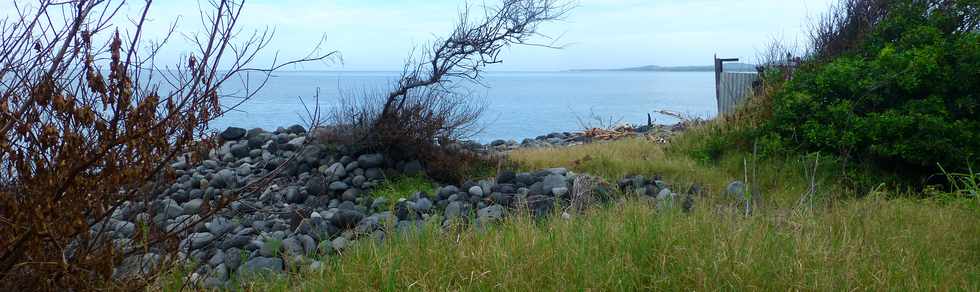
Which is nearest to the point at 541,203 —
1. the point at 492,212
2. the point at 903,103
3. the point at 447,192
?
the point at 492,212

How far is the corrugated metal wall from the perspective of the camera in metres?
16.4

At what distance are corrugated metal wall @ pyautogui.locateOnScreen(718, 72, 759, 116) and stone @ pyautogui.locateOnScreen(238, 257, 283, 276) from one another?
38.6 feet

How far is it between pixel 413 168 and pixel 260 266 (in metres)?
3.91

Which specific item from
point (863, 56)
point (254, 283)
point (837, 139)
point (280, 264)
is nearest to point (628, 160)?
point (837, 139)

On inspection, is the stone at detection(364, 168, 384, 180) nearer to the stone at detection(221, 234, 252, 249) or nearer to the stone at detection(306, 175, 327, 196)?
the stone at detection(306, 175, 327, 196)

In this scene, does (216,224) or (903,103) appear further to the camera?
(903,103)

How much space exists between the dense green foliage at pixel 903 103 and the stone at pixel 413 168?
3615 millimetres

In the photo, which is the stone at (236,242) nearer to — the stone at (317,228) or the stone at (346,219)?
the stone at (317,228)

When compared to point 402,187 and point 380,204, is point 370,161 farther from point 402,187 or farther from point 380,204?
point 380,204

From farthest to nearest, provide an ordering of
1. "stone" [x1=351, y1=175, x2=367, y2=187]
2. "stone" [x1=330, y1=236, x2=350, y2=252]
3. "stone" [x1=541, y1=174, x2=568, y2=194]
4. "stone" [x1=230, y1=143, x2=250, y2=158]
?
"stone" [x1=230, y1=143, x2=250, y2=158] < "stone" [x1=351, y1=175, x2=367, y2=187] < "stone" [x1=541, y1=174, x2=568, y2=194] < "stone" [x1=330, y1=236, x2=350, y2=252]

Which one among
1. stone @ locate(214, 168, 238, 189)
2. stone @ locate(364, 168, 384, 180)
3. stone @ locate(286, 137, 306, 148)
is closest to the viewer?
stone @ locate(364, 168, 384, 180)

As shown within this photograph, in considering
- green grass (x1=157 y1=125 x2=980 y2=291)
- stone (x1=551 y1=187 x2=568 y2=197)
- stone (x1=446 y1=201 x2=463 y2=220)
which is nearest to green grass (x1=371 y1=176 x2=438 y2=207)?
stone (x1=446 y1=201 x2=463 y2=220)

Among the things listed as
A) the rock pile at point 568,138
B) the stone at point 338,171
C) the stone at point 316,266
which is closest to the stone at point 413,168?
the stone at point 338,171

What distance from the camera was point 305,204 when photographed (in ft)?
28.8
